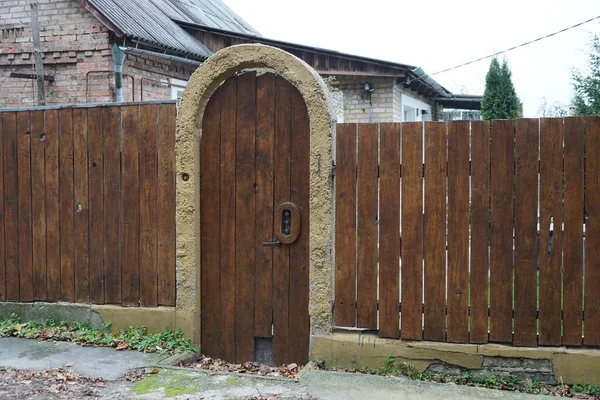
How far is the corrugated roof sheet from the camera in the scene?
1076cm

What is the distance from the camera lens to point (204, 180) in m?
5.79

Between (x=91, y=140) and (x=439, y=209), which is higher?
(x=91, y=140)

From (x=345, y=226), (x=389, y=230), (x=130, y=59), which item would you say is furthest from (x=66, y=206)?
(x=130, y=59)

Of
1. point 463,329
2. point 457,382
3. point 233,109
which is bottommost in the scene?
point 457,382

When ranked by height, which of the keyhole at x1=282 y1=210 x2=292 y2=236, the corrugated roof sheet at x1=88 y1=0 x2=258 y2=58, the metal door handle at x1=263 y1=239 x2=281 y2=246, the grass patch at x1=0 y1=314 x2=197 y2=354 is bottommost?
the grass patch at x1=0 y1=314 x2=197 y2=354

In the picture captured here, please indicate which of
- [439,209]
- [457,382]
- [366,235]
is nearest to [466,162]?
[439,209]

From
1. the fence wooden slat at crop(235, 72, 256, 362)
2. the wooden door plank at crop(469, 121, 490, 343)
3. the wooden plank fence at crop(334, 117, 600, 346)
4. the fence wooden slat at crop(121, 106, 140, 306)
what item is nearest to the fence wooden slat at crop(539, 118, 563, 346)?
the wooden plank fence at crop(334, 117, 600, 346)

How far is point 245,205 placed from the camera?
5676 mm

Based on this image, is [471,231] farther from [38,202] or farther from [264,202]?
[38,202]

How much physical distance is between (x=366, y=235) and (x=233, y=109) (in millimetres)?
1615

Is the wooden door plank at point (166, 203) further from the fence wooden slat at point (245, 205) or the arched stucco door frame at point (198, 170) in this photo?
the fence wooden slat at point (245, 205)

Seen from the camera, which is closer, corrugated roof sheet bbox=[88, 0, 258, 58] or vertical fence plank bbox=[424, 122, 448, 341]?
vertical fence plank bbox=[424, 122, 448, 341]

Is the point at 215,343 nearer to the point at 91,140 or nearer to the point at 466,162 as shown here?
the point at 91,140

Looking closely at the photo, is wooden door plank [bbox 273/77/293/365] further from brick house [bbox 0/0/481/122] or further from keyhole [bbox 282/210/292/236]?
brick house [bbox 0/0/481/122]
